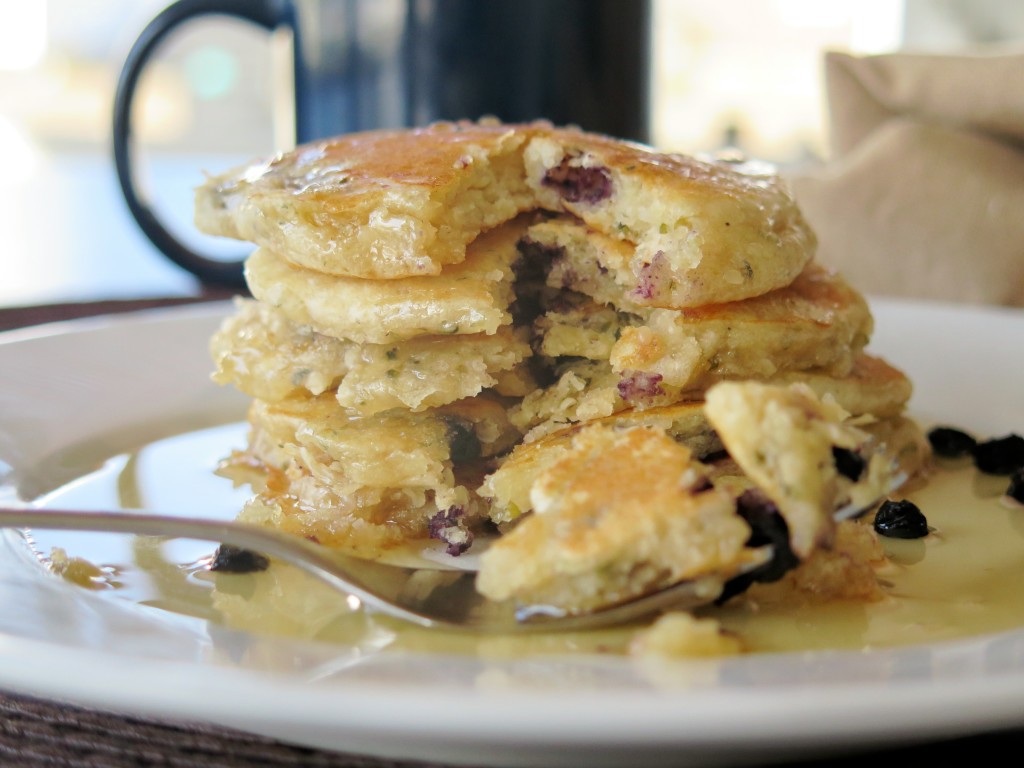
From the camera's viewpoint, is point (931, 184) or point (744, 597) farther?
point (931, 184)

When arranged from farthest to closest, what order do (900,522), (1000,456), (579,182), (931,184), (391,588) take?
1. (931,184)
2. (1000,456)
3. (579,182)
4. (900,522)
5. (391,588)

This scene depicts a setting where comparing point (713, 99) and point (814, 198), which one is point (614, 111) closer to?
point (814, 198)

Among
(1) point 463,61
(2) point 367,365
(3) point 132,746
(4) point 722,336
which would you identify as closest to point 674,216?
(4) point 722,336

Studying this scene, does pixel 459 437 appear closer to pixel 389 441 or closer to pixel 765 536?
pixel 389 441

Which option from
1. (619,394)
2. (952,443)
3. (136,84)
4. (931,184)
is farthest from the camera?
(931,184)

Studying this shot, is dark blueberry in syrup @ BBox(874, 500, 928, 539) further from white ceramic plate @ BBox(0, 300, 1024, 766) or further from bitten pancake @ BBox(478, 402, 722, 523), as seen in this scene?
white ceramic plate @ BBox(0, 300, 1024, 766)

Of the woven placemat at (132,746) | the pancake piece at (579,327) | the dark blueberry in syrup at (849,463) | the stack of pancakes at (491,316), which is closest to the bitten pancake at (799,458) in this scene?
the dark blueberry in syrup at (849,463)

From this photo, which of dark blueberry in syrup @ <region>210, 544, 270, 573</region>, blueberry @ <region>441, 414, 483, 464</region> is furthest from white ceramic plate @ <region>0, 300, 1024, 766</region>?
blueberry @ <region>441, 414, 483, 464</region>
